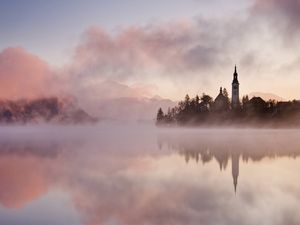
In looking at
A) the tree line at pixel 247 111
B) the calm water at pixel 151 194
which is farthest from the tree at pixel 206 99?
the calm water at pixel 151 194

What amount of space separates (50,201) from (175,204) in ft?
23.7

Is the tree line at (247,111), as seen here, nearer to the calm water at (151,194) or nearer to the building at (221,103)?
the building at (221,103)

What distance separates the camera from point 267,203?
22.0 meters

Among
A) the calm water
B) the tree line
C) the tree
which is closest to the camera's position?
the calm water

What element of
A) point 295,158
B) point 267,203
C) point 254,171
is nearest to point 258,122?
point 295,158

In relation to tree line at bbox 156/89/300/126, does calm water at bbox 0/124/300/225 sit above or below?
below

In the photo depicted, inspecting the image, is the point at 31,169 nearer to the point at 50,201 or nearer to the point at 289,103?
the point at 50,201

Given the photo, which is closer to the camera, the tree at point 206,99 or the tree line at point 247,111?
the tree line at point 247,111

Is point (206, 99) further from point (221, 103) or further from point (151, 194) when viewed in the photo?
point (151, 194)

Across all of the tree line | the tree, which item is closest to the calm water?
the tree line

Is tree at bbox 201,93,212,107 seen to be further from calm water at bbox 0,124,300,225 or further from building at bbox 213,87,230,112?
calm water at bbox 0,124,300,225

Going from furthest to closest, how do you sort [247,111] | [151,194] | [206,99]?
1. [206,99]
2. [247,111]
3. [151,194]

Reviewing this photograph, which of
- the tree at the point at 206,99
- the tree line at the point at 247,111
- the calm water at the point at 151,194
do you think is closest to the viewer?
the calm water at the point at 151,194

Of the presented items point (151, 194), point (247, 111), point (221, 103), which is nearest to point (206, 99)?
point (221, 103)
